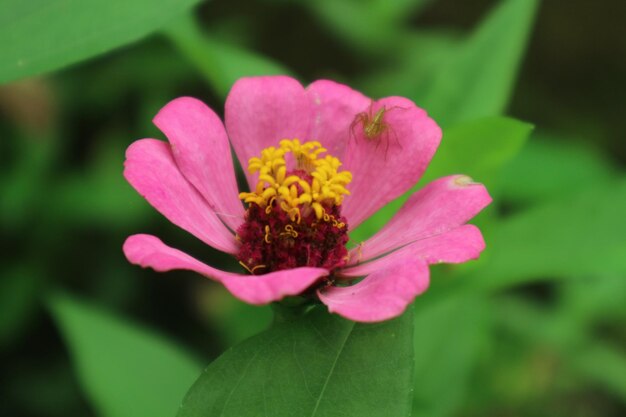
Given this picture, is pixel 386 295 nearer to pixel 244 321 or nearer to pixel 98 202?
pixel 244 321

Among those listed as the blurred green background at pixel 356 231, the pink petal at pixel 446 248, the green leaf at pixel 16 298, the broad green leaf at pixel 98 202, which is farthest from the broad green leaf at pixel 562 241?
the green leaf at pixel 16 298

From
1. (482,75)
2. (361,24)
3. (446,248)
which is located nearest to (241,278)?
(446,248)

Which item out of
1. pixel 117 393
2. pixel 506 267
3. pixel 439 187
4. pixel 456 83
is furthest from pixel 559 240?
pixel 117 393

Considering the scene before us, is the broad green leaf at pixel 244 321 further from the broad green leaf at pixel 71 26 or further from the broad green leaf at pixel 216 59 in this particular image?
the broad green leaf at pixel 71 26

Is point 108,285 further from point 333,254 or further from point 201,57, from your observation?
point 333,254

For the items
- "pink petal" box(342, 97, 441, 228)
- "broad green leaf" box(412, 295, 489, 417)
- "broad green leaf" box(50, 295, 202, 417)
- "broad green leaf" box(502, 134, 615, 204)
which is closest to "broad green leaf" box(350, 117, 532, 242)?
"pink petal" box(342, 97, 441, 228)
